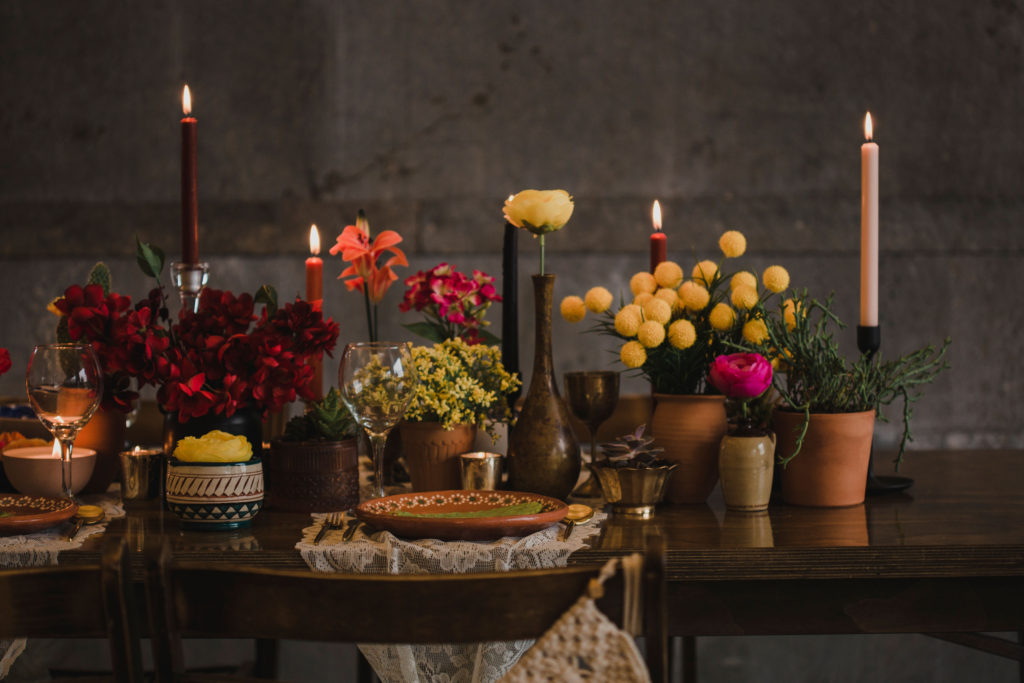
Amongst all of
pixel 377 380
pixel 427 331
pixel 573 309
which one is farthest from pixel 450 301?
pixel 377 380

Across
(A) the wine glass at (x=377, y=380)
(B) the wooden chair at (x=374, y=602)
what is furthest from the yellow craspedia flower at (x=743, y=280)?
(B) the wooden chair at (x=374, y=602)

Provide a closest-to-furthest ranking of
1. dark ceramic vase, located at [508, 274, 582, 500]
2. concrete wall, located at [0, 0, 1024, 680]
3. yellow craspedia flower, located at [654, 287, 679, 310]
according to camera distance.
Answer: dark ceramic vase, located at [508, 274, 582, 500]
yellow craspedia flower, located at [654, 287, 679, 310]
concrete wall, located at [0, 0, 1024, 680]

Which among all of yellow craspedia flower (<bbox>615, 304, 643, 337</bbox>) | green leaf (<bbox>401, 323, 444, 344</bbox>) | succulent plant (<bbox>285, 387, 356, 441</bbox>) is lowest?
succulent plant (<bbox>285, 387, 356, 441</bbox>)

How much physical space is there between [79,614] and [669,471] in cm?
64

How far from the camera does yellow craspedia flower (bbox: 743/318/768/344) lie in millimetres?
1197

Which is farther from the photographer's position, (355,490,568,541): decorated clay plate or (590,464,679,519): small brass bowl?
(590,464,679,519): small brass bowl

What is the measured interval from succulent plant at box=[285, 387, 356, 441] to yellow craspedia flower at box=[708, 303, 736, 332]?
0.46 m

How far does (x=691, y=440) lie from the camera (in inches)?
45.1

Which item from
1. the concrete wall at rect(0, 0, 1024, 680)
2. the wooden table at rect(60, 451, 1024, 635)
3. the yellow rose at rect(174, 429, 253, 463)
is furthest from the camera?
the concrete wall at rect(0, 0, 1024, 680)

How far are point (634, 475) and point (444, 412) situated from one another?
233 millimetres

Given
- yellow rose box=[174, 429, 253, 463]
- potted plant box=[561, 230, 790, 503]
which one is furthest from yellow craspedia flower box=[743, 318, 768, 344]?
yellow rose box=[174, 429, 253, 463]

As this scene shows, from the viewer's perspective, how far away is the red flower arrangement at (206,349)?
3.57ft

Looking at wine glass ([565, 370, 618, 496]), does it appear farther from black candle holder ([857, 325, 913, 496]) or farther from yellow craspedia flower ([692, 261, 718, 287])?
black candle holder ([857, 325, 913, 496])

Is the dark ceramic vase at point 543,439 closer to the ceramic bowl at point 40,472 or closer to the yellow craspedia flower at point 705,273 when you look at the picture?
the yellow craspedia flower at point 705,273
